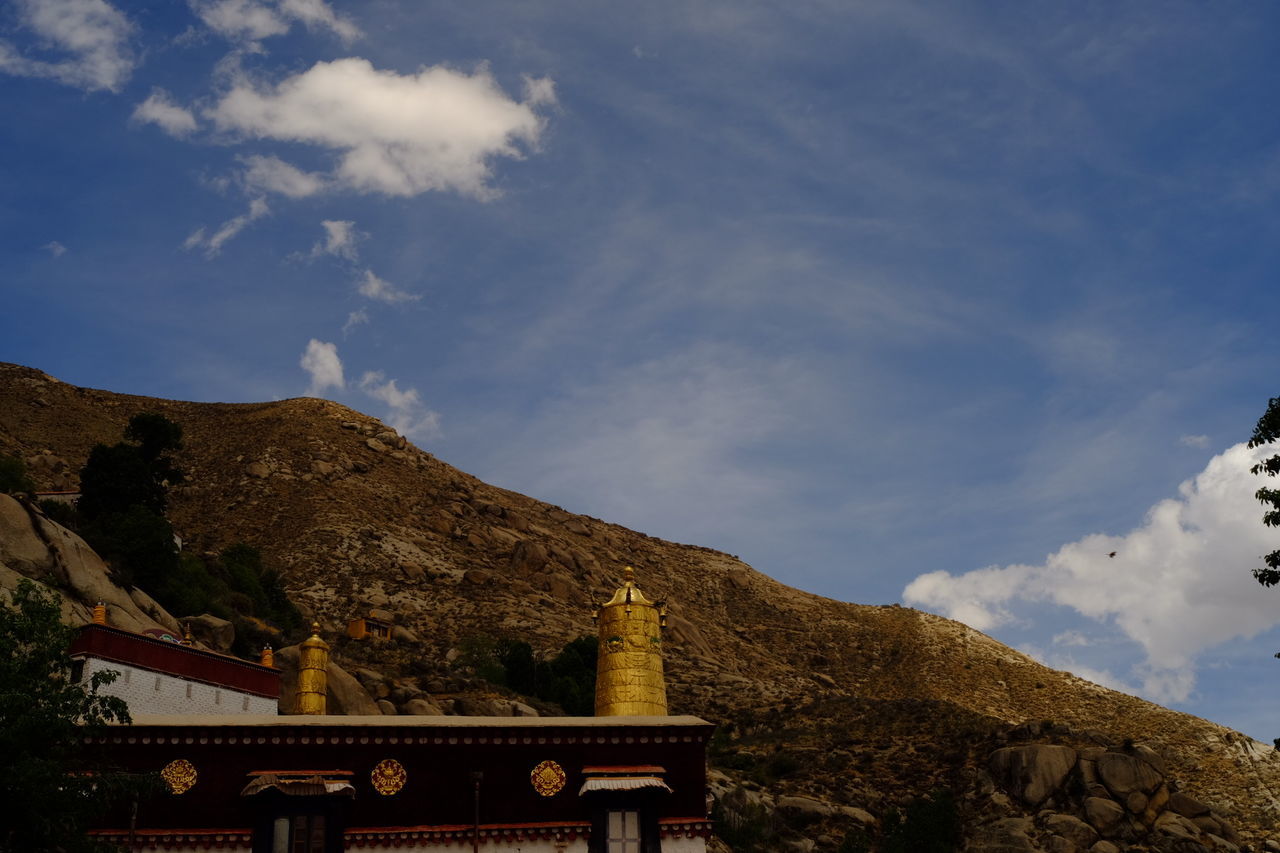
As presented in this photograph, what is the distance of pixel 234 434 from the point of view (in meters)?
109

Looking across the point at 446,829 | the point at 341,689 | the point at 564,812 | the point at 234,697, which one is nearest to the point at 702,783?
the point at 564,812

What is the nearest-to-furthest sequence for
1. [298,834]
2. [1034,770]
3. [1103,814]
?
[298,834] → [1103,814] → [1034,770]

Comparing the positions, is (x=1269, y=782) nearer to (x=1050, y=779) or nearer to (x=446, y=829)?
(x=1050, y=779)

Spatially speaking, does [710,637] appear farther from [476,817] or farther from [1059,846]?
[476,817]

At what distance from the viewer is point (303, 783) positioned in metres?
25.5

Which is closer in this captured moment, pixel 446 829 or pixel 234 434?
pixel 446 829

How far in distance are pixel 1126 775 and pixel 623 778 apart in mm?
33349

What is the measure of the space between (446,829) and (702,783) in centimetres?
542

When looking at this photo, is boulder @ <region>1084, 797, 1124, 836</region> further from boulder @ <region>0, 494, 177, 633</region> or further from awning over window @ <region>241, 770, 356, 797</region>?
boulder @ <region>0, 494, 177, 633</region>

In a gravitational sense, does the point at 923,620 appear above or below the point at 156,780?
above

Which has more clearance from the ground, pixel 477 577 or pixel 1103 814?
pixel 477 577

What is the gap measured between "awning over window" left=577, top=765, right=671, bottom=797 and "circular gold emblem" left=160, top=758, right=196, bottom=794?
7.84 m

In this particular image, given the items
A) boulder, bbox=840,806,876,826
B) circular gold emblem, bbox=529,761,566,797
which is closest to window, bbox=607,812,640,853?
circular gold emblem, bbox=529,761,566,797

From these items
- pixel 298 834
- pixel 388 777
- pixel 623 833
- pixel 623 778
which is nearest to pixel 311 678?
pixel 388 777
